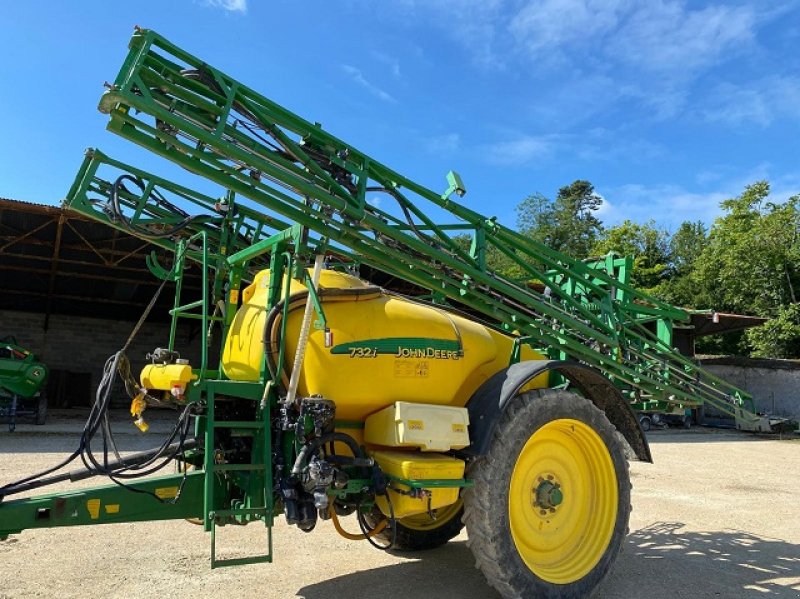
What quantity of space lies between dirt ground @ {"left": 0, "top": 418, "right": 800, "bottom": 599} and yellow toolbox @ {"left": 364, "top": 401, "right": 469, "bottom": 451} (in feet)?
3.77

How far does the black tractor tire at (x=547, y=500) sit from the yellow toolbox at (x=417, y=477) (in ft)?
0.66

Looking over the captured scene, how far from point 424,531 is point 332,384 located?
2.11 metres

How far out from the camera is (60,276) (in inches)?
734

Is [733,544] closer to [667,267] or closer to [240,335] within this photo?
[240,335]

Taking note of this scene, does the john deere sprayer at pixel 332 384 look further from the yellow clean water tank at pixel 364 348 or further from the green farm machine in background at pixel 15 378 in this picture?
the green farm machine in background at pixel 15 378

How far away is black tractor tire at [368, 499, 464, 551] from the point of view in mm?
5258

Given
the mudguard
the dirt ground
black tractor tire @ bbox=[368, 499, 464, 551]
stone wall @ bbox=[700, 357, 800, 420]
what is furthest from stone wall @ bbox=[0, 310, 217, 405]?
stone wall @ bbox=[700, 357, 800, 420]

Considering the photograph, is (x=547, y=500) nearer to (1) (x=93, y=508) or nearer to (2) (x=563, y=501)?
(2) (x=563, y=501)

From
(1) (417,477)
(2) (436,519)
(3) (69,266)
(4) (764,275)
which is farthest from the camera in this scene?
(4) (764,275)

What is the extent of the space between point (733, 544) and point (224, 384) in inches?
196

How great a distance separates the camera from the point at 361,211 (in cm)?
396

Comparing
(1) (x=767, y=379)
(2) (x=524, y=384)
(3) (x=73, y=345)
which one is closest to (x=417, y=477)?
(2) (x=524, y=384)

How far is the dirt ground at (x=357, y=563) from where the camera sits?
173 inches

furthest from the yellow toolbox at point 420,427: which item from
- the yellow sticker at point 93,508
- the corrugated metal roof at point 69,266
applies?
the corrugated metal roof at point 69,266
